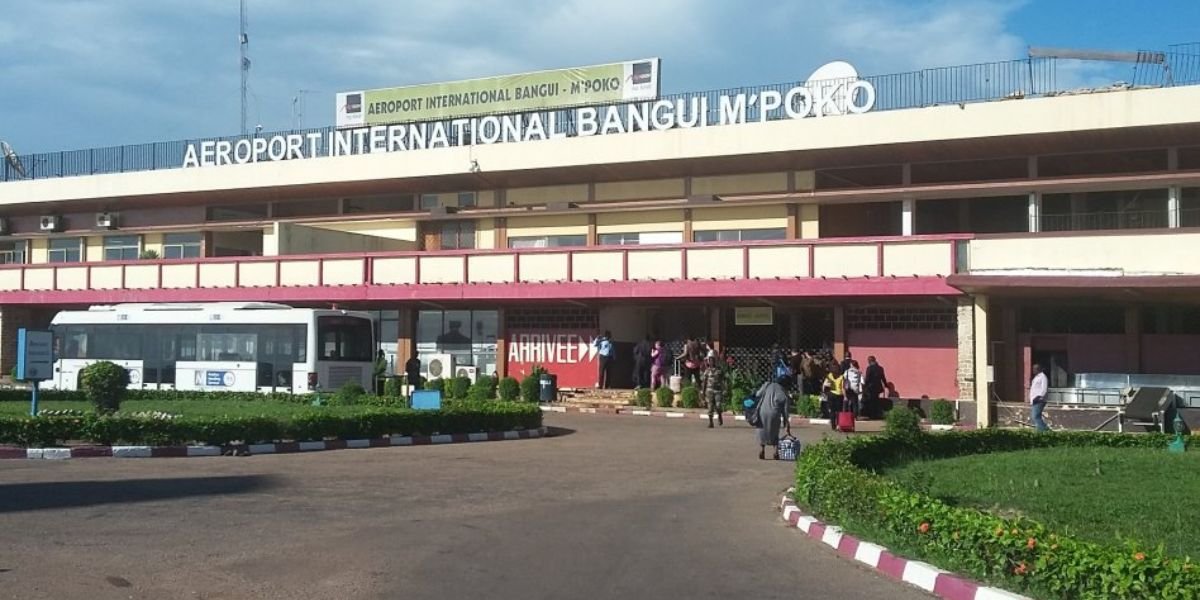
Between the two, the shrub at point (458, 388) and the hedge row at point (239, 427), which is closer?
the hedge row at point (239, 427)

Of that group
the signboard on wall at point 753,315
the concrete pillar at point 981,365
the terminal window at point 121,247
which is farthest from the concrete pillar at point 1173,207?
the terminal window at point 121,247

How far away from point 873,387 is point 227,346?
16.3 metres

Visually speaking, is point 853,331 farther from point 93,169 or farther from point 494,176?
point 93,169

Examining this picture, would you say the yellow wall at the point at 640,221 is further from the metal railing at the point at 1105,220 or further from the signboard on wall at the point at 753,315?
the metal railing at the point at 1105,220

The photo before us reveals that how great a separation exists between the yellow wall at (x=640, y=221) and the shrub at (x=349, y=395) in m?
10.4

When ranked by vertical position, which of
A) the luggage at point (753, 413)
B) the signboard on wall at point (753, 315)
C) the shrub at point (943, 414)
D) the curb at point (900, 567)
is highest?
the signboard on wall at point (753, 315)

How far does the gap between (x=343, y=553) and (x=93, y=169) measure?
39.1 m

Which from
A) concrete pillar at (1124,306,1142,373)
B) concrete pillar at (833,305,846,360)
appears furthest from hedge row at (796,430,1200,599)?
concrete pillar at (833,305,846,360)

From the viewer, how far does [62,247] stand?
4622 cm

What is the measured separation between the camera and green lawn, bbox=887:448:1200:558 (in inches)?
419

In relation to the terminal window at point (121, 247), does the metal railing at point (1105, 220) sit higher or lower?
lower

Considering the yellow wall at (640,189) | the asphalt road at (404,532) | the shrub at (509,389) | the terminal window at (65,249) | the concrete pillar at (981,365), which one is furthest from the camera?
the terminal window at (65,249)

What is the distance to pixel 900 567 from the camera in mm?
9539

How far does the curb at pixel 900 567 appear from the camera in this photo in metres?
8.51
